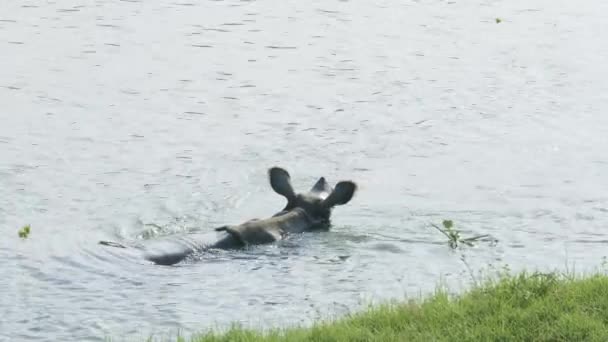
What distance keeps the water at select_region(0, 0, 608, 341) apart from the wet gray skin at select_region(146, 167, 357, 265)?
14 centimetres

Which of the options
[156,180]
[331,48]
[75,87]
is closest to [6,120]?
[75,87]

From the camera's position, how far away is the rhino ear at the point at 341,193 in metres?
10.9

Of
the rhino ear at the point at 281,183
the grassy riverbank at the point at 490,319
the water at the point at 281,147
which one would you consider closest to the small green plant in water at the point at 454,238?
the water at the point at 281,147

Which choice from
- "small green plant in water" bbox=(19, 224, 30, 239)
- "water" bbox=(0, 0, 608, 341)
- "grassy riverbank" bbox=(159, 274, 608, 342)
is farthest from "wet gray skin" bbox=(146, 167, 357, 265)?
"grassy riverbank" bbox=(159, 274, 608, 342)

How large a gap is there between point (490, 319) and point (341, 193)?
3.68 meters

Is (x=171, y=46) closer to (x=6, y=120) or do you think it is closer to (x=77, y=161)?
(x=6, y=120)

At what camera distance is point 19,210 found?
11570 mm

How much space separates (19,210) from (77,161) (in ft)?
5.72

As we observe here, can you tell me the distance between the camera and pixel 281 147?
13.9 meters

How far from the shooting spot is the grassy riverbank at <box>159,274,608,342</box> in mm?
7199

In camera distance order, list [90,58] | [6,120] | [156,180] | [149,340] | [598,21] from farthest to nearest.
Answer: [598,21]
[90,58]
[6,120]
[156,180]
[149,340]

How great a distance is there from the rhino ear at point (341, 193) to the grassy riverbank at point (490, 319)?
302cm

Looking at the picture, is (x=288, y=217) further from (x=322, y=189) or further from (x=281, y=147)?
(x=281, y=147)

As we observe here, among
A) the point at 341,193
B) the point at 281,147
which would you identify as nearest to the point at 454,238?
the point at 341,193
